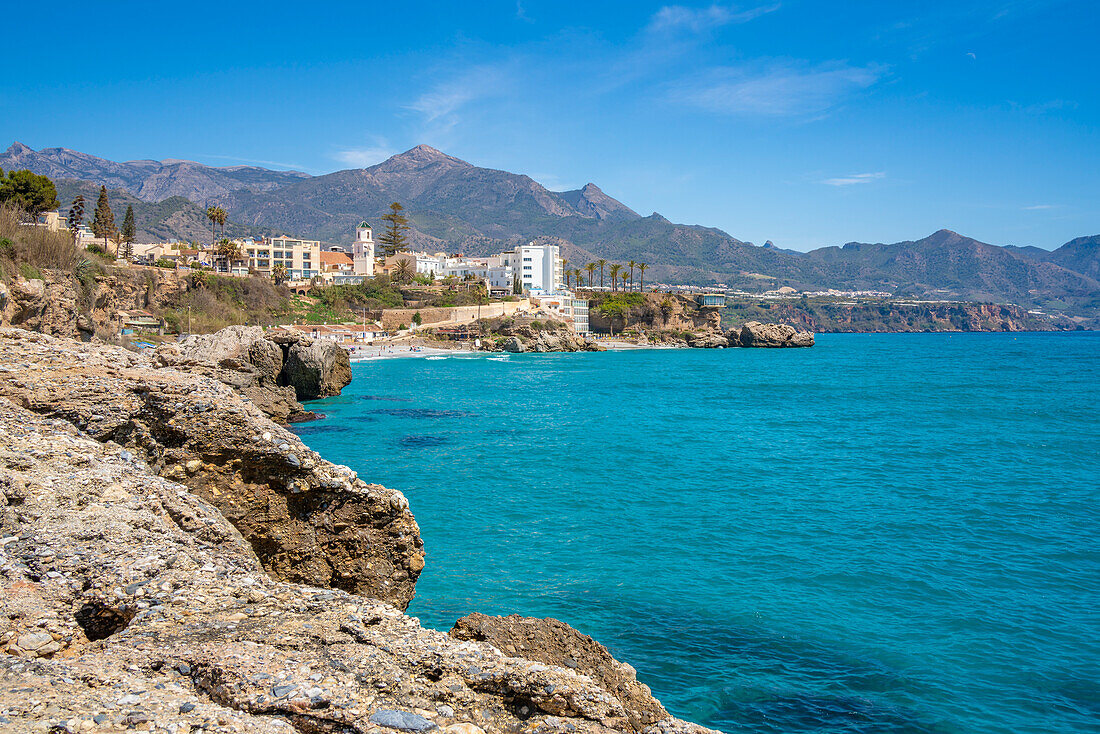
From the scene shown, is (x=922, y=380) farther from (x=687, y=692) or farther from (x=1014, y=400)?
(x=687, y=692)

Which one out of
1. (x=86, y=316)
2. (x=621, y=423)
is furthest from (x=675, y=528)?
(x=86, y=316)

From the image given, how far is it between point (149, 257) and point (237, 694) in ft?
323

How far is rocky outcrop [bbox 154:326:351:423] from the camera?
96.4ft

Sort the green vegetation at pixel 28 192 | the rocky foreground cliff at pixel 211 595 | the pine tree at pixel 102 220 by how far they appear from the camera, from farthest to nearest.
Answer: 1. the pine tree at pixel 102 220
2. the green vegetation at pixel 28 192
3. the rocky foreground cliff at pixel 211 595

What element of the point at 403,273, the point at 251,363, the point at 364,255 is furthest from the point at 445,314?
the point at 251,363

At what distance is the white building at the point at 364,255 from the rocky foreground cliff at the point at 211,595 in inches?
4454

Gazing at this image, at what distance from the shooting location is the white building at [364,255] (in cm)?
12081

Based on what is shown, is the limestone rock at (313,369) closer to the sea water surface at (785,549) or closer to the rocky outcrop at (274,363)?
the rocky outcrop at (274,363)

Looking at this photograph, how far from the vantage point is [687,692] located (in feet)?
31.0

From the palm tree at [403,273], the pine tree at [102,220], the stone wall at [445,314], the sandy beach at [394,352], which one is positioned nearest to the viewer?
the pine tree at [102,220]

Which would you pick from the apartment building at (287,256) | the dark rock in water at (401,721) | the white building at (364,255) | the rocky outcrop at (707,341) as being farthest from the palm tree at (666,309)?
the dark rock in water at (401,721)

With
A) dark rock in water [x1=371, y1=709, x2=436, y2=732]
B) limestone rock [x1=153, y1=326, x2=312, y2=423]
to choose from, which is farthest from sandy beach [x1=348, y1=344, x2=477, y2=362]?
dark rock in water [x1=371, y1=709, x2=436, y2=732]

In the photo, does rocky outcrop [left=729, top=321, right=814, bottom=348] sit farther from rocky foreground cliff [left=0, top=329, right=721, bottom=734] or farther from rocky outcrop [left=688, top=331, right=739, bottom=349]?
rocky foreground cliff [left=0, top=329, right=721, bottom=734]

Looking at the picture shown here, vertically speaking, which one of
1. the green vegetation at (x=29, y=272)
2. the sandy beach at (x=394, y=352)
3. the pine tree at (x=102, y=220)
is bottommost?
the sandy beach at (x=394, y=352)
